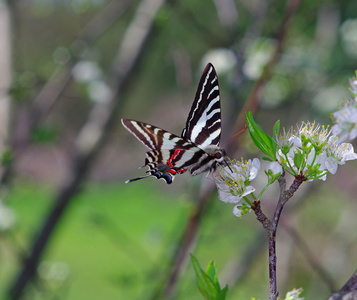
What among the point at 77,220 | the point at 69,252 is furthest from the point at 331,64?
the point at 77,220

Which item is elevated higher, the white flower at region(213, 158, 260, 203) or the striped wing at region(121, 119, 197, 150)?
the striped wing at region(121, 119, 197, 150)

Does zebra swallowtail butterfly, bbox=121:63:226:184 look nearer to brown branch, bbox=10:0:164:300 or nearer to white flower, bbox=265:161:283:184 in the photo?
white flower, bbox=265:161:283:184

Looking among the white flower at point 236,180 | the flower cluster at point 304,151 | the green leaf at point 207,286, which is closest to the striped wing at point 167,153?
the white flower at point 236,180

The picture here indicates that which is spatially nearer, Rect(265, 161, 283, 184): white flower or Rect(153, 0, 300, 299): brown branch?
Rect(265, 161, 283, 184): white flower

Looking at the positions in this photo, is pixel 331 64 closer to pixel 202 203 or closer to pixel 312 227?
pixel 202 203

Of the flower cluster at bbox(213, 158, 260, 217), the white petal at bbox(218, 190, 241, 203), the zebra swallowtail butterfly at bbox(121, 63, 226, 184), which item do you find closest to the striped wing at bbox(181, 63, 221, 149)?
the zebra swallowtail butterfly at bbox(121, 63, 226, 184)

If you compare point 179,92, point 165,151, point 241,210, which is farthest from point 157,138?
point 179,92
